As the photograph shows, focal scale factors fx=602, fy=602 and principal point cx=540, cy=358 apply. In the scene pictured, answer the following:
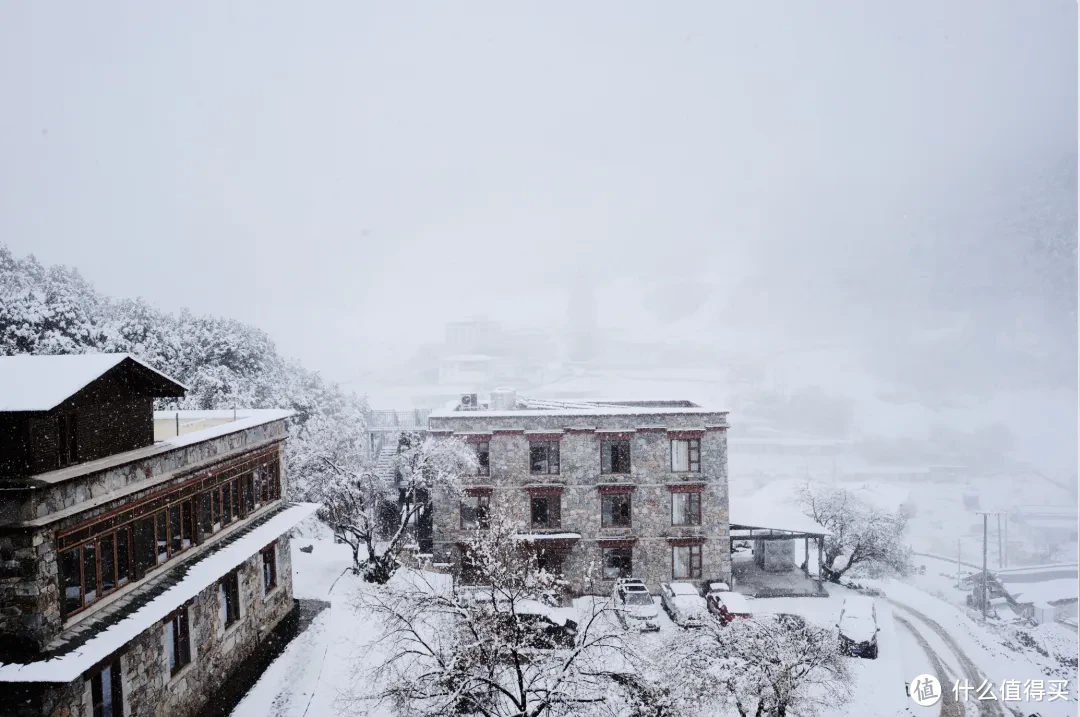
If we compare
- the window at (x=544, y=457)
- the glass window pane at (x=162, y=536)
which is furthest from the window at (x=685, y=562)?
the glass window pane at (x=162, y=536)

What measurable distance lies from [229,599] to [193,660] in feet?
7.07

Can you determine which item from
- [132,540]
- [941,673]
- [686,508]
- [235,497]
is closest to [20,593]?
[132,540]

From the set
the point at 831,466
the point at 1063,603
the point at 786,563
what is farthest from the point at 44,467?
the point at 831,466

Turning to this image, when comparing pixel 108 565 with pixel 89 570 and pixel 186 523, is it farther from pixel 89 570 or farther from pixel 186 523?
pixel 186 523

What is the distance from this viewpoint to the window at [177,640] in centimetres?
1182

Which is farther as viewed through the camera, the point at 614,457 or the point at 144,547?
the point at 614,457

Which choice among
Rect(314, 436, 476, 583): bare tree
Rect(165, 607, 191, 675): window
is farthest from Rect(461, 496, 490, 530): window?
Rect(165, 607, 191, 675): window

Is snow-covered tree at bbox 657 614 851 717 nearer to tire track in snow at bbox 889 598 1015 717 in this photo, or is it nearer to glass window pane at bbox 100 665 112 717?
tire track in snow at bbox 889 598 1015 717

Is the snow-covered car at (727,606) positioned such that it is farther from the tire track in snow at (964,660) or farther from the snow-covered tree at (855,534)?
the snow-covered tree at (855,534)

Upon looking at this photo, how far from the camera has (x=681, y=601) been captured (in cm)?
2030

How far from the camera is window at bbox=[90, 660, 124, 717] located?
9.61m

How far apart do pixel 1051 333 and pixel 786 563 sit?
98842mm

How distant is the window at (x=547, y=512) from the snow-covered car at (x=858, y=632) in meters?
9.98

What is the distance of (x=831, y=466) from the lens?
73.6m
